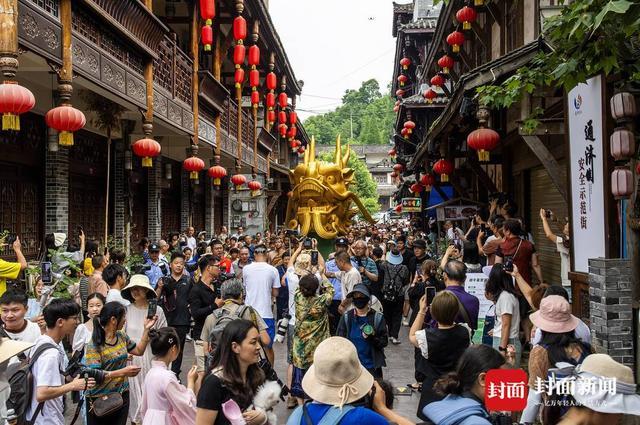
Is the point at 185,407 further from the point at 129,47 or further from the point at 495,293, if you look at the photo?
the point at 129,47

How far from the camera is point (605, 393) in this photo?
8.52 feet

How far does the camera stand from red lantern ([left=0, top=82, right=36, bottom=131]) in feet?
20.4

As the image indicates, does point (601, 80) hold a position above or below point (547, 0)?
below

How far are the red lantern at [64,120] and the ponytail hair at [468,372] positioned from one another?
606 cm

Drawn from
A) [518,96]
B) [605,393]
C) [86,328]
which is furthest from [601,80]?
[86,328]

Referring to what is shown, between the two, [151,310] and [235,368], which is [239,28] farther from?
[235,368]

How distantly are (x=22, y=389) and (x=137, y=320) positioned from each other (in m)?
2.02

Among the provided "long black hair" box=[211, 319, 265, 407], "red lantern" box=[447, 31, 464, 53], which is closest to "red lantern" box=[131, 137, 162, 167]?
"long black hair" box=[211, 319, 265, 407]

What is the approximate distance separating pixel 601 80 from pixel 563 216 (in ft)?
15.5

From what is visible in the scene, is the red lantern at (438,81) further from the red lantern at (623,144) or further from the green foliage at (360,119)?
the green foliage at (360,119)

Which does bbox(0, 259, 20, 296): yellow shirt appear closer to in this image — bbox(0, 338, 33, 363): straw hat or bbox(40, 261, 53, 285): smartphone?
bbox(40, 261, 53, 285): smartphone

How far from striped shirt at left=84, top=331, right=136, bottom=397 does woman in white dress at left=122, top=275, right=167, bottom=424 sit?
2.96 ft

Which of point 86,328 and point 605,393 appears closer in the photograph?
point 605,393

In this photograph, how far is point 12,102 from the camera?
6.24 m
